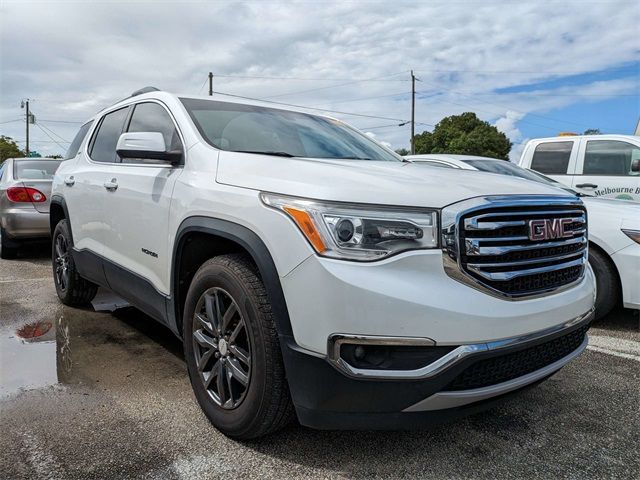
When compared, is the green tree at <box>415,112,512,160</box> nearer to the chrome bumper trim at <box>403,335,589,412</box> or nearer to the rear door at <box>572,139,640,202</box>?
the rear door at <box>572,139,640,202</box>

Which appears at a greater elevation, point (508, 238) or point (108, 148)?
point (108, 148)

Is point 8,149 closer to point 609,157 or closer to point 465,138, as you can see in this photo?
point 465,138

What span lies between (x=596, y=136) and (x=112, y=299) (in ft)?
22.3

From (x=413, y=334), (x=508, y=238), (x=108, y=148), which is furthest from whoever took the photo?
(x=108, y=148)

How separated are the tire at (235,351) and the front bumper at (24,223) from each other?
5696mm

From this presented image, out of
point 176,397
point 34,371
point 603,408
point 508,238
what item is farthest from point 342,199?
point 34,371

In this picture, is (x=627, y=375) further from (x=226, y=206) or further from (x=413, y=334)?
(x=226, y=206)

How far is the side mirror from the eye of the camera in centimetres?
296

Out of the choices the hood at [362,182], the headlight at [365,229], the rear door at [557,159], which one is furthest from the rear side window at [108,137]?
the rear door at [557,159]

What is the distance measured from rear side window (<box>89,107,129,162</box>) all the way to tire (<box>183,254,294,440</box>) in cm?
190

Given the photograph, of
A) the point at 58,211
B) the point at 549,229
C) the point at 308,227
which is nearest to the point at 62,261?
the point at 58,211

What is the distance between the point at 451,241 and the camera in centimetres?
210

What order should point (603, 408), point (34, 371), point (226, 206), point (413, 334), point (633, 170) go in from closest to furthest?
point (413, 334), point (226, 206), point (603, 408), point (34, 371), point (633, 170)

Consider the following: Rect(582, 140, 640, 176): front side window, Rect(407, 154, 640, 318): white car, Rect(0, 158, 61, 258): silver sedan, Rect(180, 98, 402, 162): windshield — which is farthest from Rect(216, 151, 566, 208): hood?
Rect(0, 158, 61, 258): silver sedan
